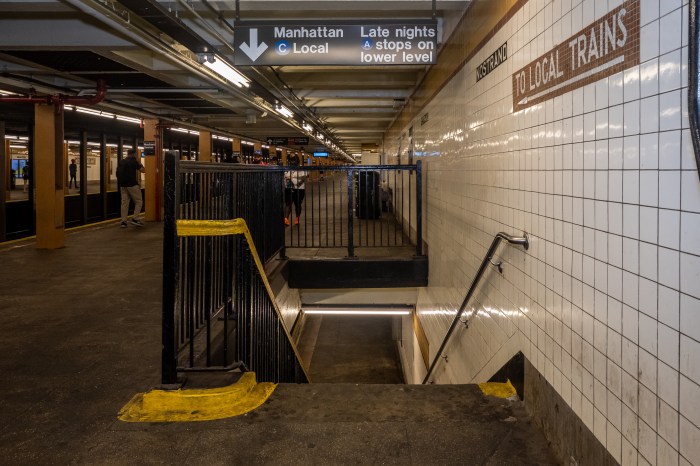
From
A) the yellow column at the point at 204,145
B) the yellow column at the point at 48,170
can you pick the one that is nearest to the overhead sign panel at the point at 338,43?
the yellow column at the point at 48,170

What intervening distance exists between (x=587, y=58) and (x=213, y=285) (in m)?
2.72

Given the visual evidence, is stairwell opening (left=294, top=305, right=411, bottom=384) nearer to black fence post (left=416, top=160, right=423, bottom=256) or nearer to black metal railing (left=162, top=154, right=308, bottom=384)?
black fence post (left=416, top=160, right=423, bottom=256)

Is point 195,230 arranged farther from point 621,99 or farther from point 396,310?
point 396,310

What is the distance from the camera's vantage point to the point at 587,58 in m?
2.25

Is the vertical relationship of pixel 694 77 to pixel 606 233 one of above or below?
above

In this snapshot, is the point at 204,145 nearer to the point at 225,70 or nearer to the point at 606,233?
the point at 225,70

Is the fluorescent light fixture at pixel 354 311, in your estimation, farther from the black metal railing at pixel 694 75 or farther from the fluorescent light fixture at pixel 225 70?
the black metal railing at pixel 694 75

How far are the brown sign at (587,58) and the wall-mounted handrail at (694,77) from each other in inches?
15.1

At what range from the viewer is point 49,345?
3771 mm

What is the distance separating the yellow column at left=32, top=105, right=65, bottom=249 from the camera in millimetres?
8219

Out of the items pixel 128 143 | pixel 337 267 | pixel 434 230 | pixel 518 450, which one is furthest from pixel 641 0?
pixel 128 143

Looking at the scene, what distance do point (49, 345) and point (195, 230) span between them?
1.80 m

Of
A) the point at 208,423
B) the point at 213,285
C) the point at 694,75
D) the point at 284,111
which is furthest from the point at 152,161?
the point at 694,75

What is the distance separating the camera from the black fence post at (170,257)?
284 cm
